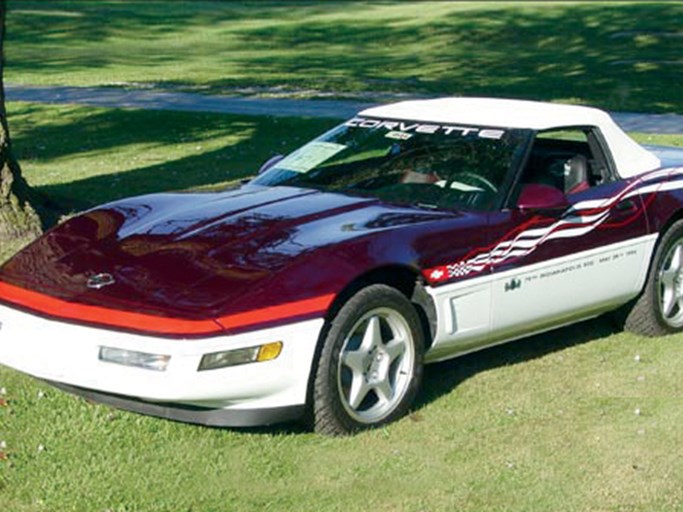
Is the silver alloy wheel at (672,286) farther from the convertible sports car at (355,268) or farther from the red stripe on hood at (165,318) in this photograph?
the red stripe on hood at (165,318)

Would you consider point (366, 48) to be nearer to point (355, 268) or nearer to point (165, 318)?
point (355, 268)

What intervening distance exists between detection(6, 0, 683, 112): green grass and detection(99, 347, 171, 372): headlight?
15706mm

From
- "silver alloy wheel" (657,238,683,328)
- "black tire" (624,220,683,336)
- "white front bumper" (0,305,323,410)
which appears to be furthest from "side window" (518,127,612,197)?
"white front bumper" (0,305,323,410)

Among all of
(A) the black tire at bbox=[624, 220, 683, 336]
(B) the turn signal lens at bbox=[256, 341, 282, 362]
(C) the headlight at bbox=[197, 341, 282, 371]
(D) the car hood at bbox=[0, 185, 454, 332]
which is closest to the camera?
(C) the headlight at bbox=[197, 341, 282, 371]

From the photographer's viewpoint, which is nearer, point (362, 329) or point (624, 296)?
point (362, 329)

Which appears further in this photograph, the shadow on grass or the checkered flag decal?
the shadow on grass

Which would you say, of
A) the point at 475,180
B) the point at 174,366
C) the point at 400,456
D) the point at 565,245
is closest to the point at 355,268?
the point at 400,456

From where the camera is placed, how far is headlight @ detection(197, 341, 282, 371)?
554cm

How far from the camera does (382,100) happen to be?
70.2 ft

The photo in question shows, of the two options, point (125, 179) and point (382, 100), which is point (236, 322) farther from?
point (382, 100)

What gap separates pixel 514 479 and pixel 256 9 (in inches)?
1741

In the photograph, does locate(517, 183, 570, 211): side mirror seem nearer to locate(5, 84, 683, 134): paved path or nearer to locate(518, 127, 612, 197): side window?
locate(518, 127, 612, 197): side window

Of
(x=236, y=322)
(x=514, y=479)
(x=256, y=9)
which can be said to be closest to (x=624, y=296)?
(x=514, y=479)

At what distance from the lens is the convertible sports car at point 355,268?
5660mm
